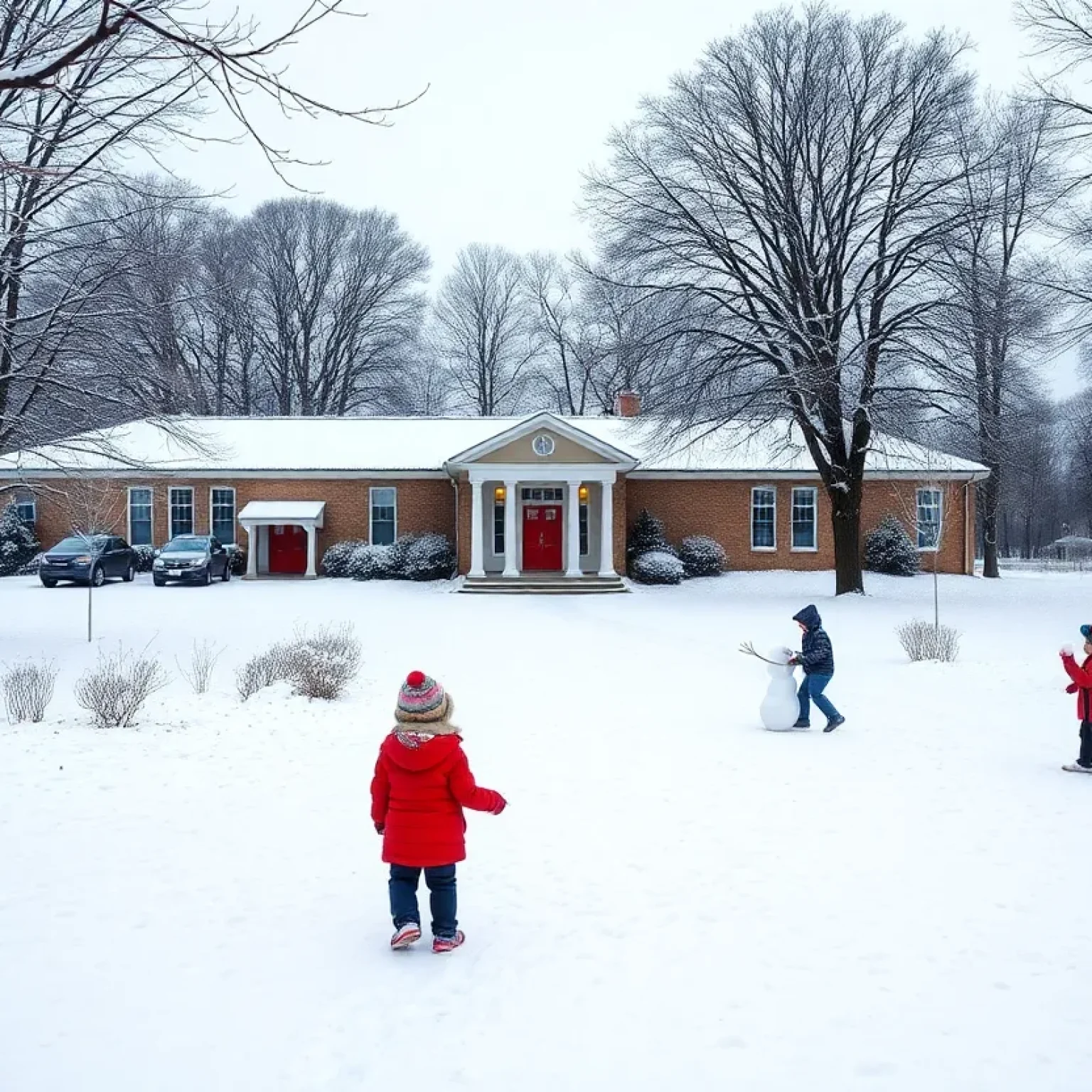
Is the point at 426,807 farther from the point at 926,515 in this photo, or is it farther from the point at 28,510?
the point at 28,510

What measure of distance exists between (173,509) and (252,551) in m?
3.61

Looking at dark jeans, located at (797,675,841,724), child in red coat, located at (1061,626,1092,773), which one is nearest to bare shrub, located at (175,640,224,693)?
dark jeans, located at (797,675,841,724)

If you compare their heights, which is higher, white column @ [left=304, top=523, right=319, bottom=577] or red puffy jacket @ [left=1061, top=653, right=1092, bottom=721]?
white column @ [left=304, top=523, right=319, bottom=577]

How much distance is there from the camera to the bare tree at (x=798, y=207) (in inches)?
1020

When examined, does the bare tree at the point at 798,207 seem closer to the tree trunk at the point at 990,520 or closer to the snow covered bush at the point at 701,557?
the snow covered bush at the point at 701,557

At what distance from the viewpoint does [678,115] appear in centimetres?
2689

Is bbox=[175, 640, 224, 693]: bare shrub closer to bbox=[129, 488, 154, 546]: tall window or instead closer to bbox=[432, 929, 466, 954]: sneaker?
bbox=[432, 929, 466, 954]: sneaker

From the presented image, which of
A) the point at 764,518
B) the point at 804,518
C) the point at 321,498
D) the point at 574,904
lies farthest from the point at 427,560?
the point at 574,904

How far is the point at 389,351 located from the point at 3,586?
3203 centimetres

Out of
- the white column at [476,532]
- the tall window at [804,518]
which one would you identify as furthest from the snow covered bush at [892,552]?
the white column at [476,532]

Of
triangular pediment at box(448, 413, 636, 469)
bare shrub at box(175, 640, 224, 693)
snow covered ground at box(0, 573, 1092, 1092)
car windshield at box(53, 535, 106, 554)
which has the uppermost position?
triangular pediment at box(448, 413, 636, 469)

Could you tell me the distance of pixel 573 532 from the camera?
1235 inches

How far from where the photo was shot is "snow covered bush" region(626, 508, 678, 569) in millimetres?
33219

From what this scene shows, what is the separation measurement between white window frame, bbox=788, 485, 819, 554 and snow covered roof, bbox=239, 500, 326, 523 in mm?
15421
